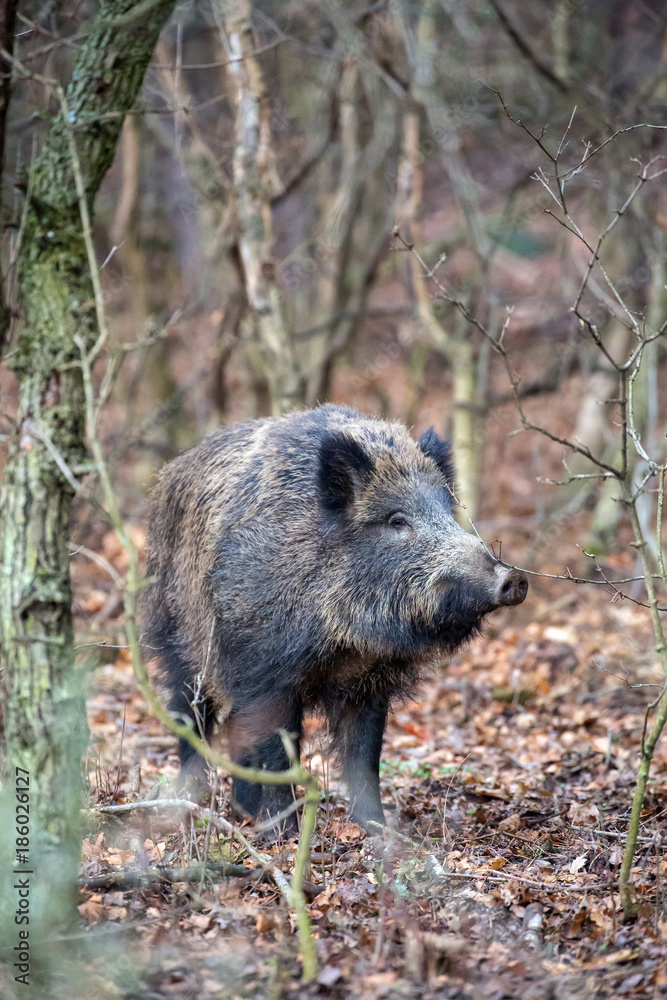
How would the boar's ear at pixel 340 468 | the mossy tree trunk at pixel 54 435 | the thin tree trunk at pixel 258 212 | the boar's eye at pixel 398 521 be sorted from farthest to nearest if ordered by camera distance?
1. the thin tree trunk at pixel 258 212
2. the boar's eye at pixel 398 521
3. the boar's ear at pixel 340 468
4. the mossy tree trunk at pixel 54 435

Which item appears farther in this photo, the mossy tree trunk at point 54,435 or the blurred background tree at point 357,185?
the blurred background tree at point 357,185

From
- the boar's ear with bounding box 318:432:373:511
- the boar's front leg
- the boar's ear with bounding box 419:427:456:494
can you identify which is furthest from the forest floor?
the boar's ear with bounding box 419:427:456:494

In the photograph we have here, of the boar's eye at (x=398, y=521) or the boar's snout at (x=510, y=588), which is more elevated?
the boar's eye at (x=398, y=521)

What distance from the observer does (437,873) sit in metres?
3.98

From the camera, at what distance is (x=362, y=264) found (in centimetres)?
1180

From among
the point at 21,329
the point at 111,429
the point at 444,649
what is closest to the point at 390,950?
the point at 444,649

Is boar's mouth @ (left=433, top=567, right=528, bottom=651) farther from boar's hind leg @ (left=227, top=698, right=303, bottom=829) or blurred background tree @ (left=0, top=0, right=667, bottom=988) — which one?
blurred background tree @ (left=0, top=0, right=667, bottom=988)

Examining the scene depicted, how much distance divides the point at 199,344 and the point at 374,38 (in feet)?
22.6

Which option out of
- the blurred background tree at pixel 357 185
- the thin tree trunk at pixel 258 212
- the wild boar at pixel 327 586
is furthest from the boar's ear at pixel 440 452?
the thin tree trunk at pixel 258 212

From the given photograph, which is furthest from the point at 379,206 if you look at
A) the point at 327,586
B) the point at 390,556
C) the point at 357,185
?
the point at 327,586

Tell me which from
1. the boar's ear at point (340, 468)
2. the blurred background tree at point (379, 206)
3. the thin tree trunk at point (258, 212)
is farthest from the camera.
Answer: the blurred background tree at point (379, 206)

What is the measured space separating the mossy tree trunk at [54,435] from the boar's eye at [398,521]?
1.75m

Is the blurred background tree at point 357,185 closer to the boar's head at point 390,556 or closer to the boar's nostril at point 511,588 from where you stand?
the boar's head at point 390,556

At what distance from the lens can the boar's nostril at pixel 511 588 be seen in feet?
14.6
